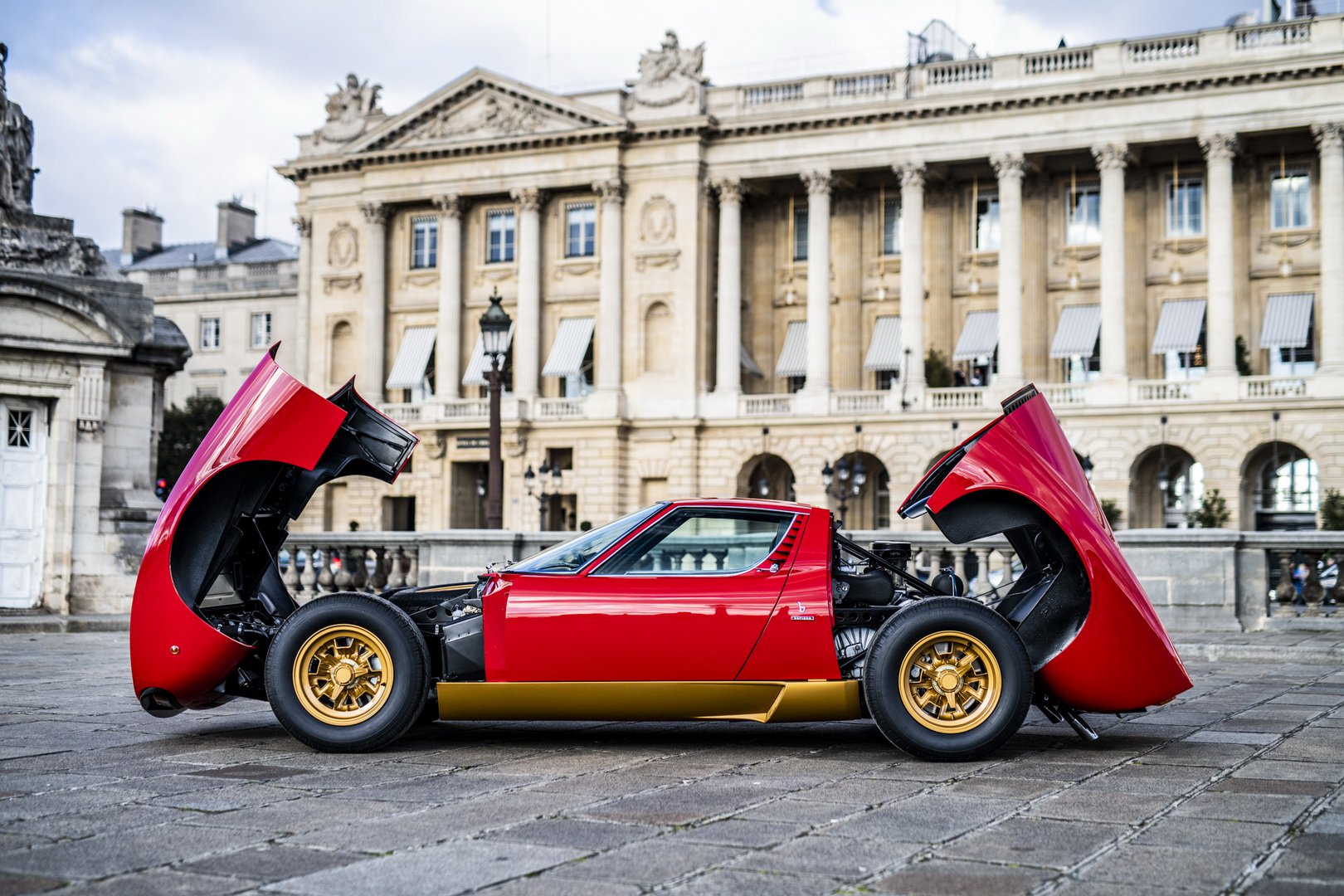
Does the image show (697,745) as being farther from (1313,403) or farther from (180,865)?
(1313,403)

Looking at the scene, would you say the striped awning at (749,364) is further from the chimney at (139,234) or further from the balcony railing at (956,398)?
the chimney at (139,234)

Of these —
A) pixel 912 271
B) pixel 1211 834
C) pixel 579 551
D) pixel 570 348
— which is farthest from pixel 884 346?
pixel 1211 834

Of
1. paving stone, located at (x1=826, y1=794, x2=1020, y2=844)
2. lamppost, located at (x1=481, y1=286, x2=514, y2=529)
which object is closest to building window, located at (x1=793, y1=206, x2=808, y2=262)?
lamppost, located at (x1=481, y1=286, x2=514, y2=529)

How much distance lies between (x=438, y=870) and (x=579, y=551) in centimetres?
332

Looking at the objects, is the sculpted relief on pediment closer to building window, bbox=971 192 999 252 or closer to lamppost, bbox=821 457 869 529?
building window, bbox=971 192 999 252

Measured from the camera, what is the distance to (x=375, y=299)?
59.7 m

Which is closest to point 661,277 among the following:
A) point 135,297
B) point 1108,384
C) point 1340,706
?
point 1108,384

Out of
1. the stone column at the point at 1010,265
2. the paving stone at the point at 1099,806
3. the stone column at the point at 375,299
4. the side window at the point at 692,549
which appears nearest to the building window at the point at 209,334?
the stone column at the point at 375,299

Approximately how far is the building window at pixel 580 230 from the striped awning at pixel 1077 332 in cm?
1743

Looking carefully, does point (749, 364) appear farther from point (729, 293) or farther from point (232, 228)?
point (232, 228)

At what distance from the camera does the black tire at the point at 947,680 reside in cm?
771

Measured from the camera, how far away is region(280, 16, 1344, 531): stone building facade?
48.9m

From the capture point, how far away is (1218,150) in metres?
48.8

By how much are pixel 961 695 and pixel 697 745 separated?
59.7 inches
